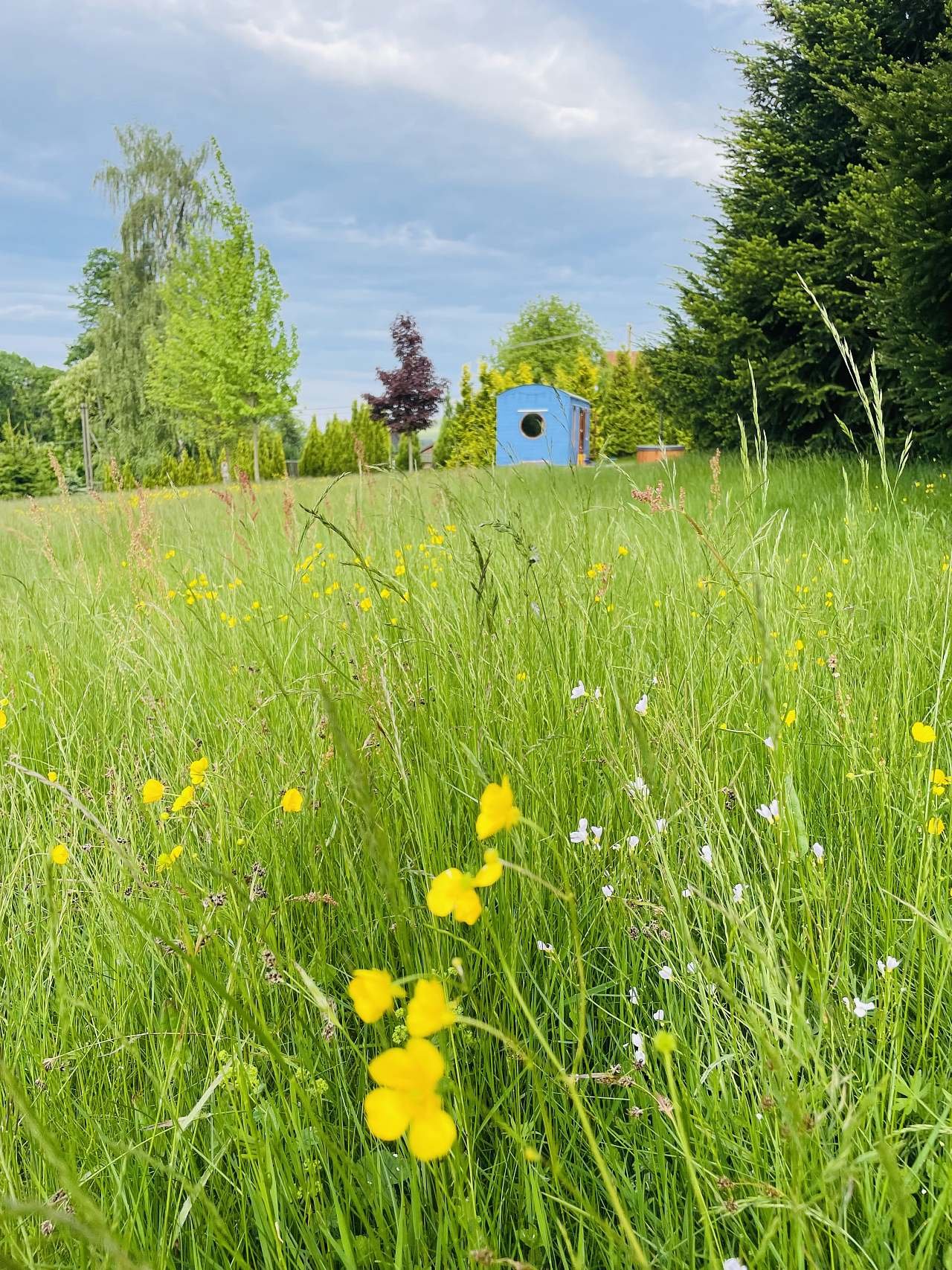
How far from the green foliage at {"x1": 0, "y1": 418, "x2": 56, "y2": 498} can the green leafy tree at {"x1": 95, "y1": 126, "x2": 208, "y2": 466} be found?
317 cm

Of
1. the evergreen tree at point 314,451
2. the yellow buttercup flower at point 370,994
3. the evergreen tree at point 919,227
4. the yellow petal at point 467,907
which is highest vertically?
the evergreen tree at point 314,451

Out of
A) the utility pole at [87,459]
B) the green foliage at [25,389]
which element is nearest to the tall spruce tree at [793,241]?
the utility pole at [87,459]

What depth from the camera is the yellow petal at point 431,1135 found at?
0.34 metres

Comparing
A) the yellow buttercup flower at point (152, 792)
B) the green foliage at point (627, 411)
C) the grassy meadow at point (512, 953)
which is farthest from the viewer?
the green foliage at point (627, 411)

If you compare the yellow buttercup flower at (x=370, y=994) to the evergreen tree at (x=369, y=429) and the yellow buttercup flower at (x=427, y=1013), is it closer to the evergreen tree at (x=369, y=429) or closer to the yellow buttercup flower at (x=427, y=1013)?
the yellow buttercup flower at (x=427, y=1013)

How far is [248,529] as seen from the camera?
4.41 meters

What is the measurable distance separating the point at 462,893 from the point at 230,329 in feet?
87.3

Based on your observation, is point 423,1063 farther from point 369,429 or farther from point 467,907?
point 369,429

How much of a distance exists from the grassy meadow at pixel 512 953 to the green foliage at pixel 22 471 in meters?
32.6

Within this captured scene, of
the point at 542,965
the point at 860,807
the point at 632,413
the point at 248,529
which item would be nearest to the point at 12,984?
the point at 542,965

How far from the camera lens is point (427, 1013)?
365mm

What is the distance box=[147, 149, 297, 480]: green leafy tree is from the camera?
24.0 m

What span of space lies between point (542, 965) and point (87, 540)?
19.2 feet

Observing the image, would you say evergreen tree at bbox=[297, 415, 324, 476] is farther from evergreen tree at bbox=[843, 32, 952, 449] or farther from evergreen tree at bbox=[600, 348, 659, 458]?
evergreen tree at bbox=[843, 32, 952, 449]
